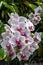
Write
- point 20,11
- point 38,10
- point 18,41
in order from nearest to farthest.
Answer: point 18,41 < point 38,10 < point 20,11

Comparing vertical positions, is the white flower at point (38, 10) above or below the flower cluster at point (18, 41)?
below

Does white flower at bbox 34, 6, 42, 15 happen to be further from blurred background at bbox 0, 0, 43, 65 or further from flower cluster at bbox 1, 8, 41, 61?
flower cluster at bbox 1, 8, 41, 61

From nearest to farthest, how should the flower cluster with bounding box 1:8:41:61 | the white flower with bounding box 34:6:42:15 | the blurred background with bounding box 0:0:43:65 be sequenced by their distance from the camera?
the flower cluster with bounding box 1:8:41:61
the blurred background with bounding box 0:0:43:65
the white flower with bounding box 34:6:42:15

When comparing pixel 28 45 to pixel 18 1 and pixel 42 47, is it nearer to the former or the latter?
pixel 42 47

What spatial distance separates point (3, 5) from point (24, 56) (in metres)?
0.86

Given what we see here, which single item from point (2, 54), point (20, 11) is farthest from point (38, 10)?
point (2, 54)

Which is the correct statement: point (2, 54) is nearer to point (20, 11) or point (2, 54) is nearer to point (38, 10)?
point (38, 10)

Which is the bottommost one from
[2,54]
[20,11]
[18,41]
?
[20,11]

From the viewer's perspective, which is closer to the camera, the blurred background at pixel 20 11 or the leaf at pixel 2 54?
the leaf at pixel 2 54

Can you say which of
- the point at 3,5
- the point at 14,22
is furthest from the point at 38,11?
the point at 14,22

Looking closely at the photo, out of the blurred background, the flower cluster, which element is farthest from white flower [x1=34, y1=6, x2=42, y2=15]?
the flower cluster

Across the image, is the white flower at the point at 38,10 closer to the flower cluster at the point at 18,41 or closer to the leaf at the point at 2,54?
the flower cluster at the point at 18,41

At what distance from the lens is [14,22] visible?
5.85 feet

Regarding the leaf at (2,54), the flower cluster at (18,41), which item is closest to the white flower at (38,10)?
the flower cluster at (18,41)
